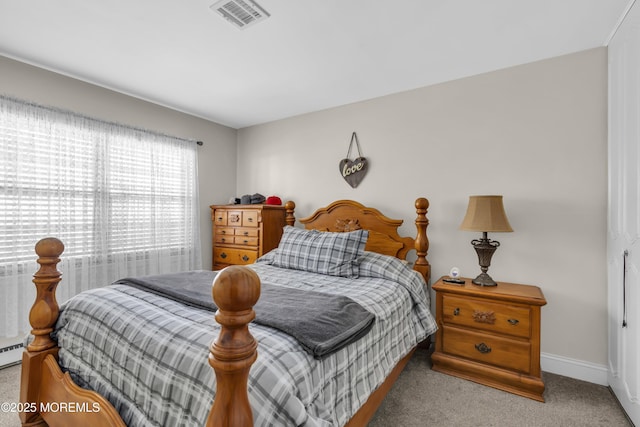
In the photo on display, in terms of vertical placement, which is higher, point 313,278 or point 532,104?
point 532,104

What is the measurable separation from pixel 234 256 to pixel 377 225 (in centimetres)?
175

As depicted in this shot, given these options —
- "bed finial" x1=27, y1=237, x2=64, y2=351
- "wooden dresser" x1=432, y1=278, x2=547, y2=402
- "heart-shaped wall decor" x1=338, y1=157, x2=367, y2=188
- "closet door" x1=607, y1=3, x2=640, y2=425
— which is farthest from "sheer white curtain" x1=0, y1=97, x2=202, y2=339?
"closet door" x1=607, y1=3, x2=640, y2=425

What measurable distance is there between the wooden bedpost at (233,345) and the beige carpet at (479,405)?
1.26m

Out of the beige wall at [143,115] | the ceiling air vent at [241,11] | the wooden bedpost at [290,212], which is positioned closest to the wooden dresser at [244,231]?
the wooden bedpost at [290,212]

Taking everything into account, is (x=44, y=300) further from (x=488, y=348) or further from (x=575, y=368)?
(x=575, y=368)

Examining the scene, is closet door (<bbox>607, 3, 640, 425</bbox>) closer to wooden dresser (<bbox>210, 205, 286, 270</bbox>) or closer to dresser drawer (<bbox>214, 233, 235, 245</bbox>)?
wooden dresser (<bbox>210, 205, 286, 270</bbox>)

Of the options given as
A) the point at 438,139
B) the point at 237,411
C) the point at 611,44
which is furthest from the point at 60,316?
the point at 611,44

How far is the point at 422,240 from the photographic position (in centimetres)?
269

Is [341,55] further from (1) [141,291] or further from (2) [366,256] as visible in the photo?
(1) [141,291]

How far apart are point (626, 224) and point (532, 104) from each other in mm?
1097

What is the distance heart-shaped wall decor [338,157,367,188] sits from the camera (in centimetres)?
318

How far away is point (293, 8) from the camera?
180cm

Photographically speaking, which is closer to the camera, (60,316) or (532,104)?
(60,316)

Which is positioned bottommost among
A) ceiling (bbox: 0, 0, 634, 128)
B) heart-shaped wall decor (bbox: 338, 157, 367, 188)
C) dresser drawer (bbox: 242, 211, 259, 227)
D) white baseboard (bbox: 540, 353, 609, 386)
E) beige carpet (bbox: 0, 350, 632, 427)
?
beige carpet (bbox: 0, 350, 632, 427)
